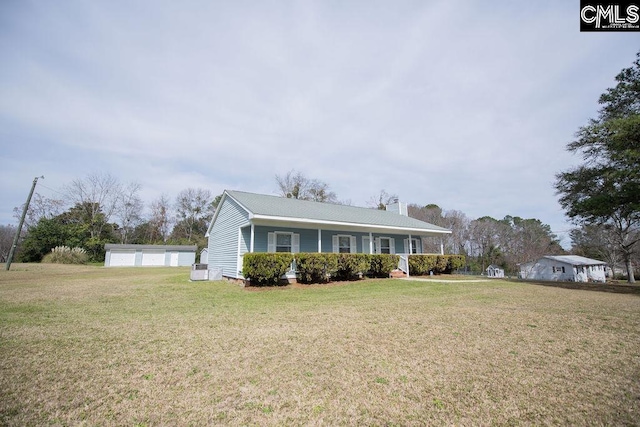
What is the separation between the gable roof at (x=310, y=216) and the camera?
13898 mm

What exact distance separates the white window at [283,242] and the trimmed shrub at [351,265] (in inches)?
104

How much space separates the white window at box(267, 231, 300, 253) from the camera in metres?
14.9

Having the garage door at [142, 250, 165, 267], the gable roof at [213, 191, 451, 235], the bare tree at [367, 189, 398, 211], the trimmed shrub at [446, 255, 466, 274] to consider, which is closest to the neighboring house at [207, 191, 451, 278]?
the gable roof at [213, 191, 451, 235]

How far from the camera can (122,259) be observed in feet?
110

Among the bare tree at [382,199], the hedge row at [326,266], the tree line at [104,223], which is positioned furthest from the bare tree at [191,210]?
the hedge row at [326,266]

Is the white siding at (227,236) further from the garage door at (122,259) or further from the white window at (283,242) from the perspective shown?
the garage door at (122,259)

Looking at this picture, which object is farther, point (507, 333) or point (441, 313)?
point (441, 313)

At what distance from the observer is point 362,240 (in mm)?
18234

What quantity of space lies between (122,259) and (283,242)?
28.4 m

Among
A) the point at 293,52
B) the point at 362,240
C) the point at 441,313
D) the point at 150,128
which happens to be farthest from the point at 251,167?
the point at 441,313

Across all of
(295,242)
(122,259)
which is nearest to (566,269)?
(295,242)

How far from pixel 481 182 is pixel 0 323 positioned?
39752 mm

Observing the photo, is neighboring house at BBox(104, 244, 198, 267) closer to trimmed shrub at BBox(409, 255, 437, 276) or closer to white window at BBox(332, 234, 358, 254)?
white window at BBox(332, 234, 358, 254)

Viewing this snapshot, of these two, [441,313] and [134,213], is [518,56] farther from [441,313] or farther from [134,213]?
[134,213]
